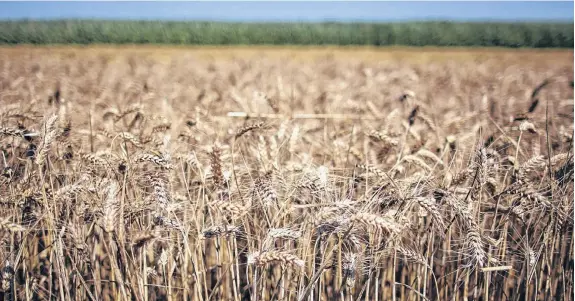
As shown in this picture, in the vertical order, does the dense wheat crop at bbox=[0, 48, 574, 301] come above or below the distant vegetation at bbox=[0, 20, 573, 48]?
below

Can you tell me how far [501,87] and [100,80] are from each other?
8187 mm

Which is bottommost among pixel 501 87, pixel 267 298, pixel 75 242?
pixel 267 298

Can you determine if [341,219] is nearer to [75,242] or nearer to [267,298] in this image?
[267,298]

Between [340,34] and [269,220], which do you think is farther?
[340,34]

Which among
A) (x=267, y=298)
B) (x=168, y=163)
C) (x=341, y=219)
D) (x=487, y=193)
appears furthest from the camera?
(x=487, y=193)

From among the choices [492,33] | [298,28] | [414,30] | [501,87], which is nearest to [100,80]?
[501,87]

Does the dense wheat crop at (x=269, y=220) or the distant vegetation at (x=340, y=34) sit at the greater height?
the distant vegetation at (x=340, y=34)

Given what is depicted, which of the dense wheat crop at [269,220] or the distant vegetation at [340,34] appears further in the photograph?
the distant vegetation at [340,34]

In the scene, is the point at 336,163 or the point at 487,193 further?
the point at 336,163

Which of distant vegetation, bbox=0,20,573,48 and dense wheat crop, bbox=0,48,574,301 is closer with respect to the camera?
dense wheat crop, bbox=0,48,574,301

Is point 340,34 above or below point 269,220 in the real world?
above

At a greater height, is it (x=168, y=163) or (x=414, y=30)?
(x=414, y=30)

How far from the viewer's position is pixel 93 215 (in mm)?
2082

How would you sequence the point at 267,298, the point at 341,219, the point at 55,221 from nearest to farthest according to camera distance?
1. the point at 341,219
2. the point at 55,221
3. the point at 267,298
